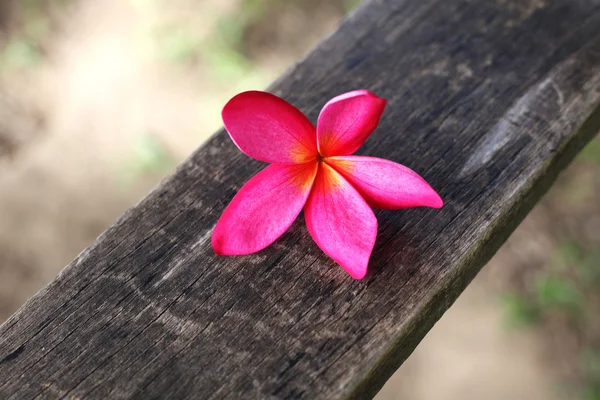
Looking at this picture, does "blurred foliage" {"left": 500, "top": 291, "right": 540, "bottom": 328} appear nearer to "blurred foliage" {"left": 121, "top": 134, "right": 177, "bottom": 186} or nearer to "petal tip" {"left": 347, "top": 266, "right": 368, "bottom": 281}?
"blurred foliage" {"left": 121, "top": 134, "right": 177, "bottom": 186}

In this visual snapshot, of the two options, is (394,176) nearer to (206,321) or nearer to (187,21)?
(206,321)

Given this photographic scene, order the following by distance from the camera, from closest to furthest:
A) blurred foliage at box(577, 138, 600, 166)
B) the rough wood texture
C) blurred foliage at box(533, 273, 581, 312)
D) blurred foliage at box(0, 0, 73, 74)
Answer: the rough wood texture < blurred foliage at box(533, 273, 581, 312) < blurred foliage at box(577, 138, 600, 166) < blurred foliage at box(0, 0, 73, 74)

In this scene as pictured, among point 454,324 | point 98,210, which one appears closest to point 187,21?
point 98,210

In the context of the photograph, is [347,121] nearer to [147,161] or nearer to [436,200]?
[436,200]

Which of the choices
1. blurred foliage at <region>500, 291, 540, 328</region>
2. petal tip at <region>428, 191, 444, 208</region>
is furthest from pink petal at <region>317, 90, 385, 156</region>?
blurred foliage at <region>500, 291, 540, 328</region>

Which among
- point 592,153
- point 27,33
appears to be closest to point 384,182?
point 592,153
